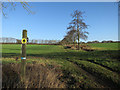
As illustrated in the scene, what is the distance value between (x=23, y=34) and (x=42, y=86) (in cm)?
247

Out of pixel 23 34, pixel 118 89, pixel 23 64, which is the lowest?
pixel 118 89

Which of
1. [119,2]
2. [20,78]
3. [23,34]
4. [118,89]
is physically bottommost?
[118,89]

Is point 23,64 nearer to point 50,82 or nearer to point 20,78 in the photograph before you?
point 20,78

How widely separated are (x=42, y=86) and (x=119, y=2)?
1575 centimetres

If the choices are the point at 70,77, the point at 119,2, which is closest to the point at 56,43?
the point at 119,2

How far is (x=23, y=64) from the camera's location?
460 cm

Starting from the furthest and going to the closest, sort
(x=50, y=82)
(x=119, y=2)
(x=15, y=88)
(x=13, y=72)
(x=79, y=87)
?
(x=119, y=2), (x=13, y=72), (x=79, y=87), (x=50, y=82), (x=15, y=88)

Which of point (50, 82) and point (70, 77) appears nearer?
point (50, 82)

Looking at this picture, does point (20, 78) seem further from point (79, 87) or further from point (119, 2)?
point (119, 2)

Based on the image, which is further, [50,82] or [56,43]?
[56,43]

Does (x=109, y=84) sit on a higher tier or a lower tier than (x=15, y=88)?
lower

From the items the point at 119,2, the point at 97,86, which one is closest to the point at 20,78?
the point at 97,86

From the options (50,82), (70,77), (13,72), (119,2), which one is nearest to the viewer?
(50,82)

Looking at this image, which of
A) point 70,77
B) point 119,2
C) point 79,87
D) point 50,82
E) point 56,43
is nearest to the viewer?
point 50,82
